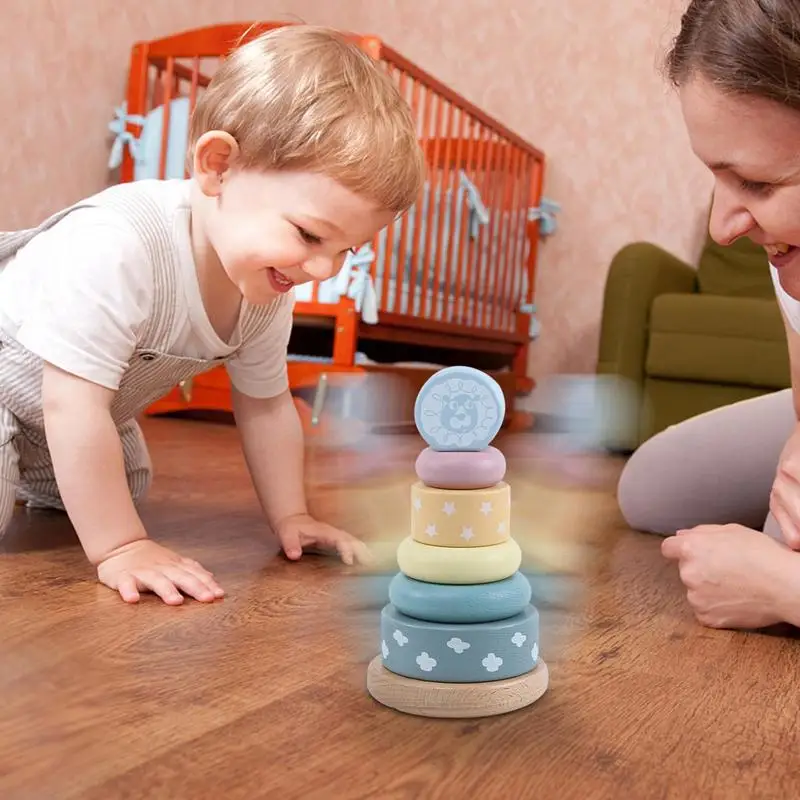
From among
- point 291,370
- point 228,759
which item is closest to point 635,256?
point 291,370

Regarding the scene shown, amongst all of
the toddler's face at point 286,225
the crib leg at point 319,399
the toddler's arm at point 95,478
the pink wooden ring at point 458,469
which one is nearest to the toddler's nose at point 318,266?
the toddler's face at point 286,225

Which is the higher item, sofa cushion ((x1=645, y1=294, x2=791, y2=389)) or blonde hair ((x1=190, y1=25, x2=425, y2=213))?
blonde hair ((x1=190, y1=25, x2=425, y2=213))

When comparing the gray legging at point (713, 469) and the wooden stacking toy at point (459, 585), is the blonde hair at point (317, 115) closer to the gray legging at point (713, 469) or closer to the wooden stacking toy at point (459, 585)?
the wooden stacking toy at point (459, 585)

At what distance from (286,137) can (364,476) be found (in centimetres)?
97

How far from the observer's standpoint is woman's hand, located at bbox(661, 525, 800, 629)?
0.79 m

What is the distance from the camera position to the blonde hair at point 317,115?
871 millimetres

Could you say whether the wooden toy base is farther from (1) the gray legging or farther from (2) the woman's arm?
(1) the gray legging

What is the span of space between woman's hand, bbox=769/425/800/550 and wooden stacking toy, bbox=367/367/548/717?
30 centimetres

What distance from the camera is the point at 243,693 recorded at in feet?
2.07

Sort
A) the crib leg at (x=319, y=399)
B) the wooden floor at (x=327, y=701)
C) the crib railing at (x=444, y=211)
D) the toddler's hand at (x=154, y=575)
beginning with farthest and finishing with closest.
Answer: the crib railing at (x=444, y=211), the crib leg at (x=319, y=399), the toddler's hand at (x=154, y=575), the wooden floor at (x=327, y=701)

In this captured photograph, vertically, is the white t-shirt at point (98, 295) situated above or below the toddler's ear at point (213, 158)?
below

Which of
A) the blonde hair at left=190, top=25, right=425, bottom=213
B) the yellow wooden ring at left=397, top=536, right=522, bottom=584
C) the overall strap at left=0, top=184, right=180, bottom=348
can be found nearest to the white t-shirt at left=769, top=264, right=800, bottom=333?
the blonde hair at left=190, top=25, right=425, bottom=213

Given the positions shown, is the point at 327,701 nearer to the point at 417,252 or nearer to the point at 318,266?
the point at 318,266

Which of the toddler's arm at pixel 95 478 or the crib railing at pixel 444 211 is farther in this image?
the crib railing at pixel 444 211
